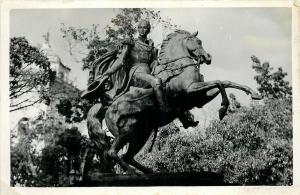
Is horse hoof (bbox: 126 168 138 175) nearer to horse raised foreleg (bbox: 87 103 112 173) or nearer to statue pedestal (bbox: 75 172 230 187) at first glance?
statue pedestal (bbox: 75 172 230 187)

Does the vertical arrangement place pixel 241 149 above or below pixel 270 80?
below

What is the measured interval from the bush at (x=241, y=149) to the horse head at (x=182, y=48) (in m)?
1.05

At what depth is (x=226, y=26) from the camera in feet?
33.2

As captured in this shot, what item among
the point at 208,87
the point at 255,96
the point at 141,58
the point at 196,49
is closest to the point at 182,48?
the point at 196,49

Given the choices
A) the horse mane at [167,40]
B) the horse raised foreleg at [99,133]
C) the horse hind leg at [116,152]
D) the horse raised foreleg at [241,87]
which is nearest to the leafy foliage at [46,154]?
the horse raised foreleg at [99,133]

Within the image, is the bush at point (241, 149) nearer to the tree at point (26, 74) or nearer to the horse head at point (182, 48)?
the horse head at point (182, 48)

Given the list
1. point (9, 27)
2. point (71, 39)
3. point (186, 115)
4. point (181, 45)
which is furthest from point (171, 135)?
point (9, 27)

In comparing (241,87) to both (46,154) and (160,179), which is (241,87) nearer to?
(160,179)

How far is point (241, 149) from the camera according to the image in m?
10.2

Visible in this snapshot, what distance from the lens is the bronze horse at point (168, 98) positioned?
31.4ft

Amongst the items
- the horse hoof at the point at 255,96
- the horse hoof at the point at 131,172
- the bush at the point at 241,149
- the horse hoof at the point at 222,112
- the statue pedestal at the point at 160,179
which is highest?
the horse hoof at the point at 255,96

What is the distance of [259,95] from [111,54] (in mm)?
2175

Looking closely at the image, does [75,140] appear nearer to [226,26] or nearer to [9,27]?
[9,27]

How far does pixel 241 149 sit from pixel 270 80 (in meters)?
1.08
